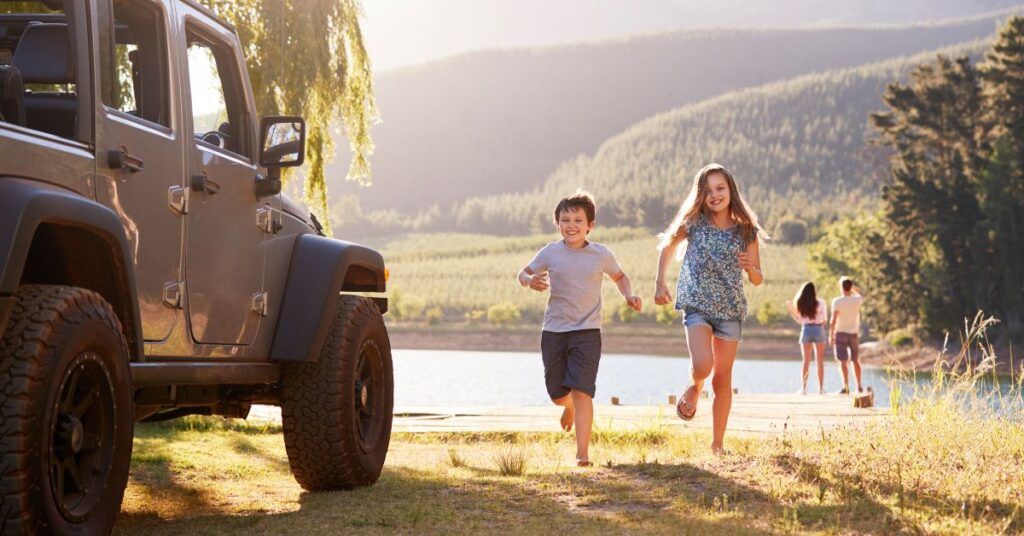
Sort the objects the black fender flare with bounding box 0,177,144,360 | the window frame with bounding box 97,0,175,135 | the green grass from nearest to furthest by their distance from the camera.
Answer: the black fender flare with bounding box 0,177,144,360 < the window frame with bounding box 97,0,175,135 < the green grass

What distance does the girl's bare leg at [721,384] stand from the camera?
26.9ft

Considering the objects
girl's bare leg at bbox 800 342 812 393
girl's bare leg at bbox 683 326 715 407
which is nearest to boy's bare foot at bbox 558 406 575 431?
girl's bare leg at bbox 683 326 715 407

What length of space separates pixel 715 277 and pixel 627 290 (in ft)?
2.13

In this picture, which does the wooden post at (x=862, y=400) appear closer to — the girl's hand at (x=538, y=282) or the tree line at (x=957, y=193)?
the girl's hand at (x=538, y=282)

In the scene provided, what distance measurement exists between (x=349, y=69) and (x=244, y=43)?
1402mm

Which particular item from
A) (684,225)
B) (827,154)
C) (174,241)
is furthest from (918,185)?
(827,154)

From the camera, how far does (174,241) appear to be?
5.41 metres

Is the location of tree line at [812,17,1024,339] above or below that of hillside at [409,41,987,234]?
below

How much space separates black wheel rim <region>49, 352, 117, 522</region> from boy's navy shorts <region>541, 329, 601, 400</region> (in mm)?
3866

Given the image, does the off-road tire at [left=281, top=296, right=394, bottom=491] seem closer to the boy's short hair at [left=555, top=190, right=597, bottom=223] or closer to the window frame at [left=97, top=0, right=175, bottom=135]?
the boy's short hair at [left=555, top=190, right=597, bottom=223]

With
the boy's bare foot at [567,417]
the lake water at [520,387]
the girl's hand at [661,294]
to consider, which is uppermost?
the girl's hand at [661,294]

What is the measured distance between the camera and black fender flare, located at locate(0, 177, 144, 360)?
13.1ft

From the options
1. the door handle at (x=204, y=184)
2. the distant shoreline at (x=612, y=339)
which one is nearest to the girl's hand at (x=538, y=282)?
the door handle at (x=204, y=184)

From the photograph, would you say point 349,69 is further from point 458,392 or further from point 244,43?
point 458,392
